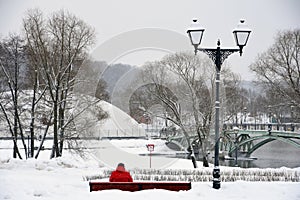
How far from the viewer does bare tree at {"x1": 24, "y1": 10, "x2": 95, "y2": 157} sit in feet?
65.5

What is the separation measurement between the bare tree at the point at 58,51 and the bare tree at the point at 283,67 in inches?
615

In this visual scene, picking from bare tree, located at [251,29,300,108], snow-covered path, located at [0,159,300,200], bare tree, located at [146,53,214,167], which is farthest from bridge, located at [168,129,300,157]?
snow-covered path, located at [0,159,300,200]

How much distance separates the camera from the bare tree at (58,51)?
20.0 metres

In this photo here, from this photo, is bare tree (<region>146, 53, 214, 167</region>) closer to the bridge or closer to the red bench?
the bridge

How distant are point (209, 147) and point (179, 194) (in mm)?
21609

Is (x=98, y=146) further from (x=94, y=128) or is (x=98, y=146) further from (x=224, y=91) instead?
(x=224, y=91)

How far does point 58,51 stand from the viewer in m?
20.9

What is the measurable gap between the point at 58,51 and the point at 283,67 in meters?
17.8

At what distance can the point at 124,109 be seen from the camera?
29.4 m

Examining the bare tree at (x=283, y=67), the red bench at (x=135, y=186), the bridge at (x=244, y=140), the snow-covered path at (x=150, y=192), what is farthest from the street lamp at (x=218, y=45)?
the bridge at (x=244, y=140)

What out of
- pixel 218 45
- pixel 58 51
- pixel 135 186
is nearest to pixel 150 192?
pixel 135 186

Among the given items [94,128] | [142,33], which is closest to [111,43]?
[142,33]

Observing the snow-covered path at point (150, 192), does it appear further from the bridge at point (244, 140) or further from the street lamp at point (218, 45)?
the bridge at point (244, 140)

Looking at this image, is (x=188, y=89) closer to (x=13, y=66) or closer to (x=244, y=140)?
(x=13, y=66)
